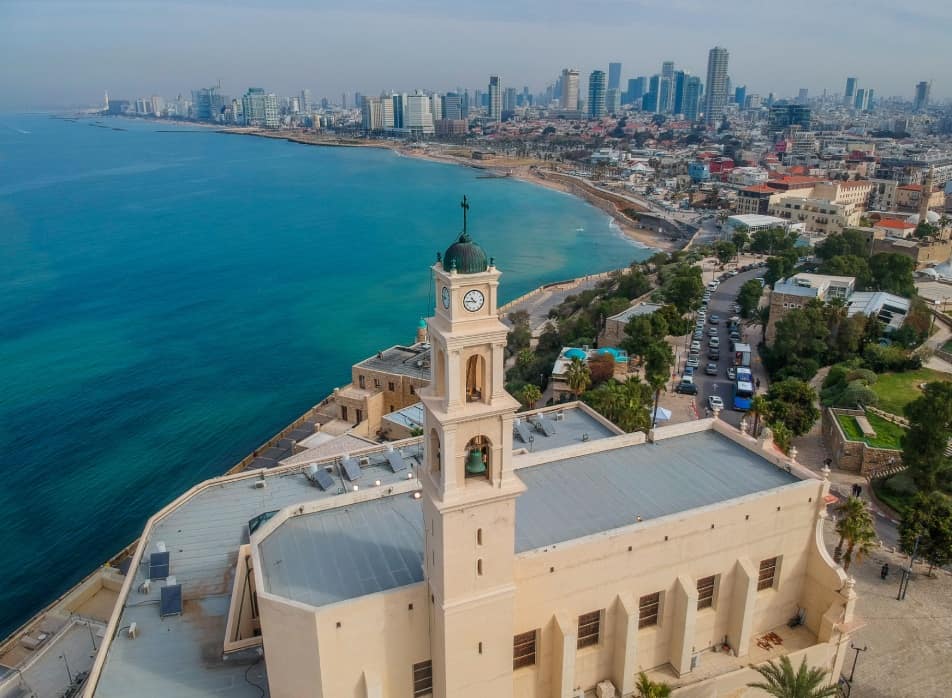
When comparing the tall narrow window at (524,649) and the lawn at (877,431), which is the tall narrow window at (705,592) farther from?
the lawn at (877,431)

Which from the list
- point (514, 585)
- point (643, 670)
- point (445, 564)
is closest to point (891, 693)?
point (643, 670)

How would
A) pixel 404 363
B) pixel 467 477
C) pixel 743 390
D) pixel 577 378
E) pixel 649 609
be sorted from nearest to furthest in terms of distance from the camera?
pixel 467 477
pixel 649 609
pixel 577 378
pixel 743 390
pixel 404 363

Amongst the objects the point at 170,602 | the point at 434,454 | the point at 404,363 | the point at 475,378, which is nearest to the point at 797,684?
the point at 434,454

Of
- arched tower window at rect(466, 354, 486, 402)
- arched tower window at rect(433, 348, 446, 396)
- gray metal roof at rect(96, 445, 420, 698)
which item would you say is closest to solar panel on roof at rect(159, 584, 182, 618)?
gray metal roof at rect(96, 445, 420, 698)

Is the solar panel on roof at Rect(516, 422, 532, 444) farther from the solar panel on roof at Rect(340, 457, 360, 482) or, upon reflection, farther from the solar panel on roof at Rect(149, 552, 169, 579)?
the solar panel on roof at Rect(149, 552, 169, 579)

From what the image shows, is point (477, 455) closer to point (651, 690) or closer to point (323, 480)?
point (651, 690)

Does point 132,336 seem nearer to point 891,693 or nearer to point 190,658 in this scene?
point 190,658
